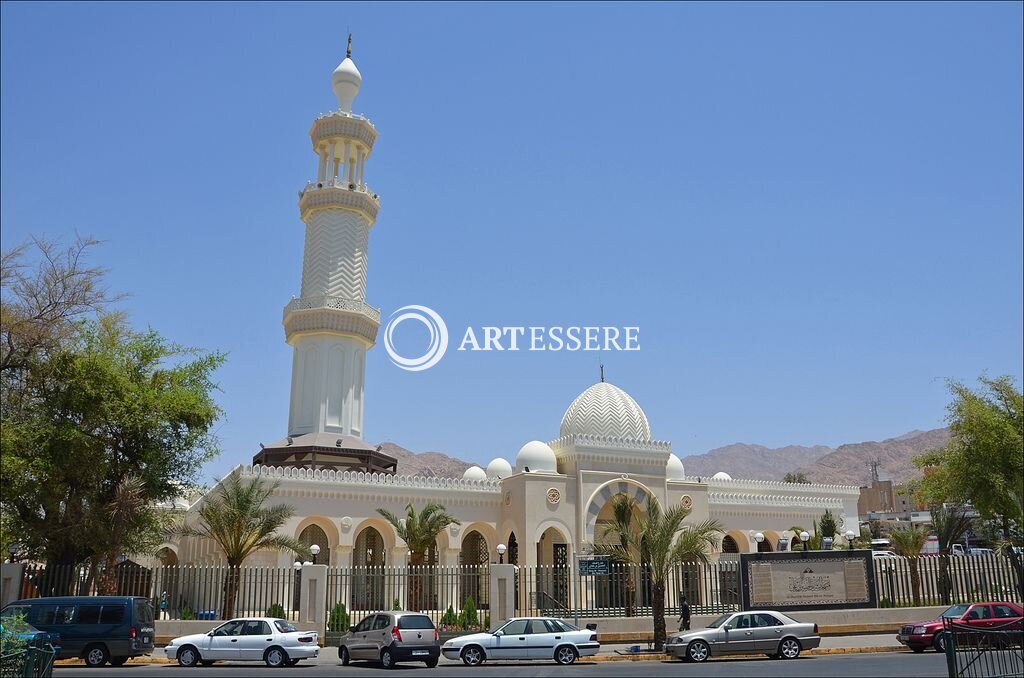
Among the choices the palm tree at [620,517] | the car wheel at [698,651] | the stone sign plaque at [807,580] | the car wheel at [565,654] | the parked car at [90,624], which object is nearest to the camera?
the parked car at [90,624]

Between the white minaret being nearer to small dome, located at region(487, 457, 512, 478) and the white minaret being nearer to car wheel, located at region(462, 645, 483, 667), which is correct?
small dome, located at region(487, 457, 512, 478)

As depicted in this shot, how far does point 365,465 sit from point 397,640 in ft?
56.2

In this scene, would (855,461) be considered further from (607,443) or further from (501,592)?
(501,592)

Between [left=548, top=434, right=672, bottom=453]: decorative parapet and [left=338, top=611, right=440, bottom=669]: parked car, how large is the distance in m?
16.0

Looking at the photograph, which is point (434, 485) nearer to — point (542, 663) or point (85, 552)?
point (85, 552)

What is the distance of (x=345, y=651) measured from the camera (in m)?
18.2

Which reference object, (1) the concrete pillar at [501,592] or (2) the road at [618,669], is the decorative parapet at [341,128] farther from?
(2) the road at [618,669]

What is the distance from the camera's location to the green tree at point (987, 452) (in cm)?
2594

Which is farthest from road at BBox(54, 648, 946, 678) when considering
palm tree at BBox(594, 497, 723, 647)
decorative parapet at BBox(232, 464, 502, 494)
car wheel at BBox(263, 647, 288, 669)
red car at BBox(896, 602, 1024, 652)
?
decorative parapet at BBox(232, 464, 502, 494)

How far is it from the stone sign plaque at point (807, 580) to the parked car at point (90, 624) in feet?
47.8

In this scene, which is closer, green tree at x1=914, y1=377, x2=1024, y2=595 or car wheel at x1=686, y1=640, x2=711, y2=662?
car wheel at x1=686, y1=640, x2=711, y2=662

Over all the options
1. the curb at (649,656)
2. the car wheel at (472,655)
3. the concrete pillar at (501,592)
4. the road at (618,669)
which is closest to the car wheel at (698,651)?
the road at (618,669)

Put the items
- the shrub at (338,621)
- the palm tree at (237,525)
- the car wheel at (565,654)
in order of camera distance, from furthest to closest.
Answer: the palm tree at (237,525) → the shrub at (338,621) → the car wheel at (565,654)

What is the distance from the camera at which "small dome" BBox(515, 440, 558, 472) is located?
108 ft
